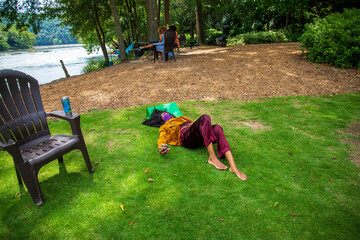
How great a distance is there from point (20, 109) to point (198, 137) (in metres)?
2.45

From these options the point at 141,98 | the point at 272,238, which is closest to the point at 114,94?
the point at 141,98

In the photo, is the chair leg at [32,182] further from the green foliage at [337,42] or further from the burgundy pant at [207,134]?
the green foliage at [337,42]

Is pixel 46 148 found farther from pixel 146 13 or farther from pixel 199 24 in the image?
pixel 199 24

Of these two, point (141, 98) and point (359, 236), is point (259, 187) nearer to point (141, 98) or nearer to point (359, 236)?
point (359, 236)

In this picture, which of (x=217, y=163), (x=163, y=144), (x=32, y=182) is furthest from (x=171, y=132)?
(x=32, y=182)

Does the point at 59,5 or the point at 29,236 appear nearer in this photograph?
the point at 29,236

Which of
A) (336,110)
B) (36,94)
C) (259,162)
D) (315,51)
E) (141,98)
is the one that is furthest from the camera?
(315,51)

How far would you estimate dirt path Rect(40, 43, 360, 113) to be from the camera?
5.79m

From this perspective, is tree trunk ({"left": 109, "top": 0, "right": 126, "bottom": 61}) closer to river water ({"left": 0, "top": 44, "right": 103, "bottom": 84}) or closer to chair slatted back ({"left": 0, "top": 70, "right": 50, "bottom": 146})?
river water ({"left": 0, "top": 44, "right": 103, "bottom": 84})

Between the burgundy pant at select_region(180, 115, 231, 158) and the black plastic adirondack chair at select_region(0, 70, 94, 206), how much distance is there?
5.10 ft

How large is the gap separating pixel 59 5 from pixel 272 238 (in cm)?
1831

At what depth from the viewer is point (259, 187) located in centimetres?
255

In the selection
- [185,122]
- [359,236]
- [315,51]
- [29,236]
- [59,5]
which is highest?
[59,5]

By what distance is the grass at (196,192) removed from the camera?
2.06 meters
